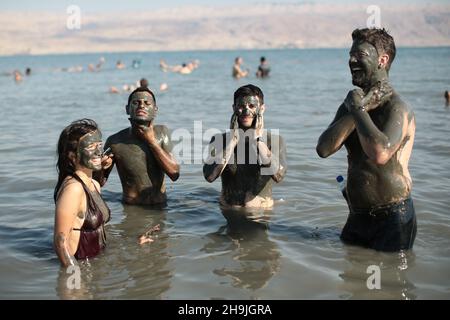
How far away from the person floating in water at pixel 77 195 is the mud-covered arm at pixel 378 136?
205cm

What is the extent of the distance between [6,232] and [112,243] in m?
1.24

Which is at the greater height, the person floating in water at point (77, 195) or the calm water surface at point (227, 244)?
the person floating in water at point (77, 195)

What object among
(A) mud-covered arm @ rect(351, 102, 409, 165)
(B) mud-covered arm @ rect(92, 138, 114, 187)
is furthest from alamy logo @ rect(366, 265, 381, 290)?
(B) mud-covered arm @ rect(92, 138, 114, 187)

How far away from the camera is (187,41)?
14475cm

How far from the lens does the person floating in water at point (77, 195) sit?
4.43 m

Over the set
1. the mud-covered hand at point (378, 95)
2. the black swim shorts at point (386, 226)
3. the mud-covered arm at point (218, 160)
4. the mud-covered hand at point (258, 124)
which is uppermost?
the mud-covered hand at point (378, 95)

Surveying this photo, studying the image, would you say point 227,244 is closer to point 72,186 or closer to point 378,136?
point 72,186

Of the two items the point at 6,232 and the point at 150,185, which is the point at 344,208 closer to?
the point at 150,185

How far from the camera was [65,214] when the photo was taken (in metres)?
4.40

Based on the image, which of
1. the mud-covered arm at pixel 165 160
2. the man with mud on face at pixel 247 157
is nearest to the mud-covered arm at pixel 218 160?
the man with mud on face at pixel 247 157

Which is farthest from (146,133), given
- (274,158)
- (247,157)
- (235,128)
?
(274,158)

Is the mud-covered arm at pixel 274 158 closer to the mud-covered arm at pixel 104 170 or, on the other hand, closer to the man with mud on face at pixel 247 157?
the man with mud on face at pixel 247 157

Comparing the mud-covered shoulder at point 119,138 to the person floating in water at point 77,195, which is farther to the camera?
the mud-covered shoulder at point 119,138

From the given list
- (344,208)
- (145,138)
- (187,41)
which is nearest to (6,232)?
(145,138)
